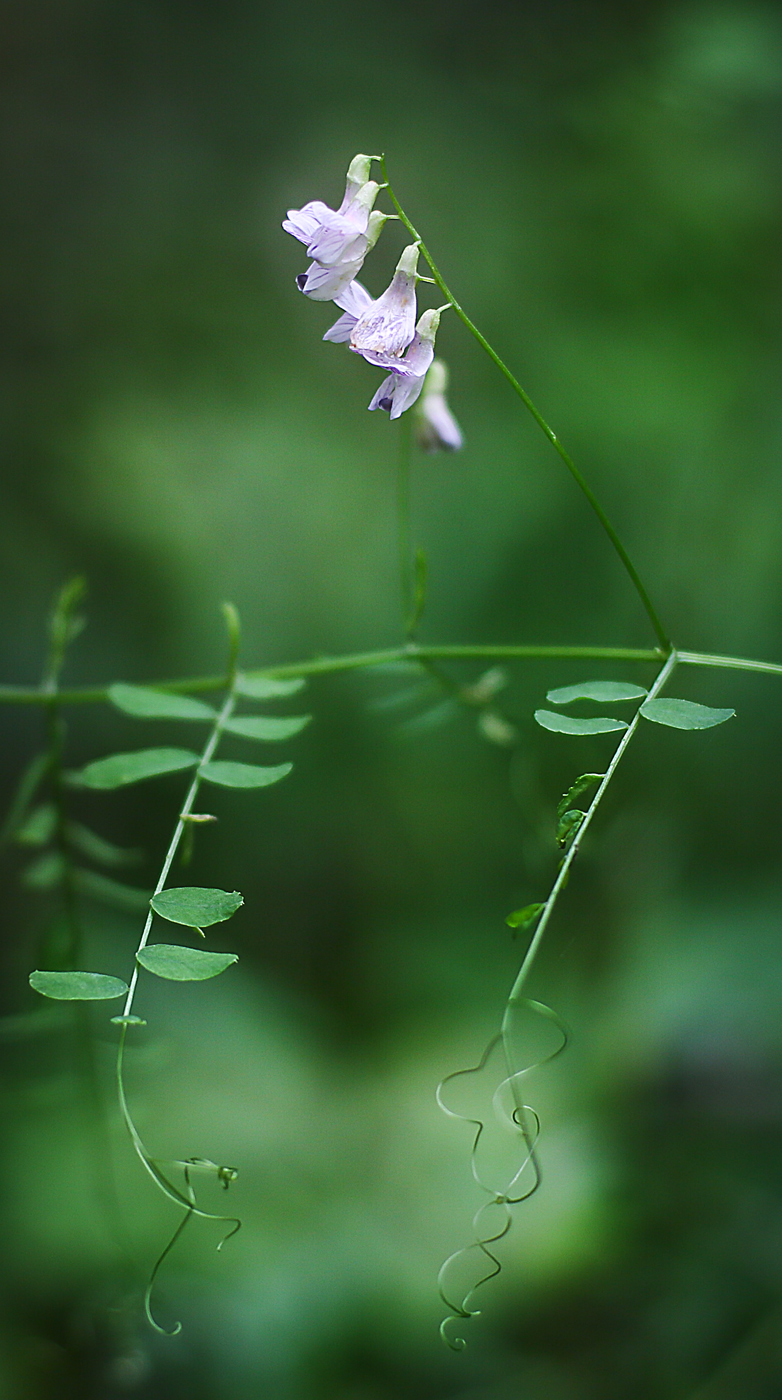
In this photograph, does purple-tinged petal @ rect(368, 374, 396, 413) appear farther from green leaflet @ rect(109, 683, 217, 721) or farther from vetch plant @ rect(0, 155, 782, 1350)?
green leaflet @ rect(109, 683, 217, 721)

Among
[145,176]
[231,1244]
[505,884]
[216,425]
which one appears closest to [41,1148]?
[231,1244]

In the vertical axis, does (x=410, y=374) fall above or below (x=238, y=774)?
above

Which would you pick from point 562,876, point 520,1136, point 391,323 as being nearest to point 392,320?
point 391,323

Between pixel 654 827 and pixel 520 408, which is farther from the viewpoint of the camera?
pixel 520 408

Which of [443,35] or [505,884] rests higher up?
[443,35]

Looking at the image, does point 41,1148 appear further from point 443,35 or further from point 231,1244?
point 443,35

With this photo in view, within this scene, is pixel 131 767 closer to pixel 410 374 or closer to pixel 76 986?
pixel 76 986
